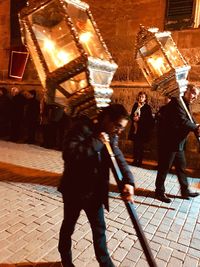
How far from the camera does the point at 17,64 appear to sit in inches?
449

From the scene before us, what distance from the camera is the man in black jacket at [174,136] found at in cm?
491

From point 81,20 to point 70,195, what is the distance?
5.61 feet

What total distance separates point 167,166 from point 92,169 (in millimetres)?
2866

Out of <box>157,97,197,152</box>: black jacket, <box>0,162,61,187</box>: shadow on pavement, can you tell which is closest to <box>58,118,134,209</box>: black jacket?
<box>157,97,197,152</box>: black jacket

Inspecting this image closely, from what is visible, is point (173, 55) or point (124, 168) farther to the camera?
point (173, 55)

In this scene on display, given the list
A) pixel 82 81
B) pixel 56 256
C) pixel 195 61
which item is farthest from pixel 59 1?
pixel 195 61

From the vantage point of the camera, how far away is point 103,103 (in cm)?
261

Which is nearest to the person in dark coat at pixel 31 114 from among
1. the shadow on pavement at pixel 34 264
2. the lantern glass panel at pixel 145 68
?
the lantern glass panel at pixel 145 68

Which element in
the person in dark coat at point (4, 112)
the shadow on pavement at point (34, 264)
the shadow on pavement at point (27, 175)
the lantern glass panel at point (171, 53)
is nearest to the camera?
the shadow on pavement at point (34, 264)

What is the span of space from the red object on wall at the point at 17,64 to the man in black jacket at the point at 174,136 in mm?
7660

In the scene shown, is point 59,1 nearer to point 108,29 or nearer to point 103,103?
point 103,103

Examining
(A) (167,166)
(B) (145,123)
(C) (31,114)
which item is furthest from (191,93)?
(C) (31,114)

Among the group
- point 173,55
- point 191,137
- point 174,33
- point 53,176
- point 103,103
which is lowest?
point 53,176

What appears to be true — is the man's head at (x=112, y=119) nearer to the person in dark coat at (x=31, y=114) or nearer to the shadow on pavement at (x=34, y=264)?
the shadow on pavement at (x=34, y=264)
